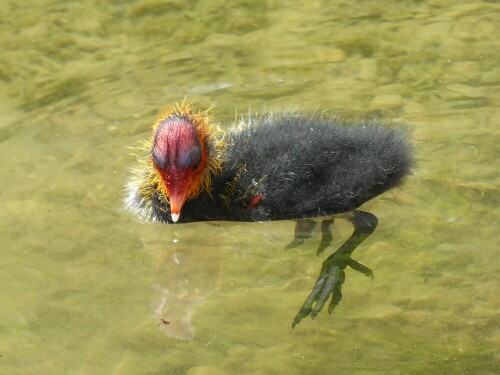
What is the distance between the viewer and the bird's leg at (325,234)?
432 centimetres

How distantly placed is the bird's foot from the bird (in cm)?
16

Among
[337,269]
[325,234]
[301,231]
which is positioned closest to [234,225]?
[301,231]

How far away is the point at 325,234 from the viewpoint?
4453 mm

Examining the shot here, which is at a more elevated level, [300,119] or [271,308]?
[300,119]

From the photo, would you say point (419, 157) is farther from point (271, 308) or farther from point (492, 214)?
point (271, 308)

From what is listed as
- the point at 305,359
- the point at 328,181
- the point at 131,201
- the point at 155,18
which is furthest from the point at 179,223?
the point at 155,18

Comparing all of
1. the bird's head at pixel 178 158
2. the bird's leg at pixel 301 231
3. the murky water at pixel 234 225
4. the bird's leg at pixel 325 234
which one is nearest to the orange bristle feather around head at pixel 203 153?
the bird's head at pixel 178 158

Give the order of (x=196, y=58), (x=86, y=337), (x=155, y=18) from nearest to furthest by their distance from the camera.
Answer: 1. (x=86, y=337)
2. (x=196, y=58)
3. (x=155, y=18)

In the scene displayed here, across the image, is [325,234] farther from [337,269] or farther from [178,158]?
[178,158]

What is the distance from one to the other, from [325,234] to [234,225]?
0.48 m

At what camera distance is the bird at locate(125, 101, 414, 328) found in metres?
4.32

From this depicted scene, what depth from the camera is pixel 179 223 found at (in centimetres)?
464

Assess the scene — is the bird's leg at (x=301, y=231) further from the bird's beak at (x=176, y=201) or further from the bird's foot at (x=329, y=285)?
the bird's beak at (x=176, y=201)

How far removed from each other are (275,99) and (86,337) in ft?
8.11
